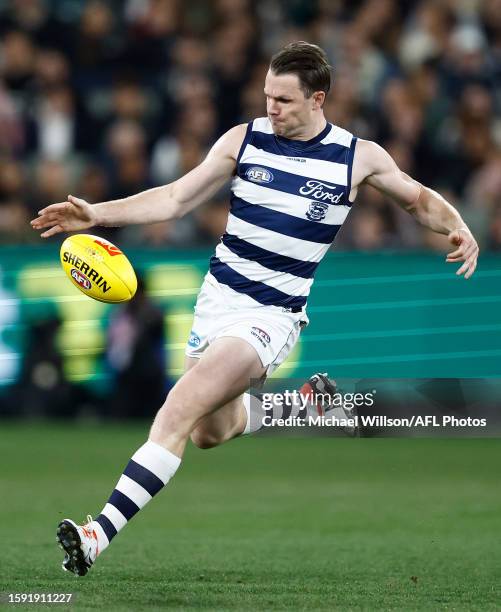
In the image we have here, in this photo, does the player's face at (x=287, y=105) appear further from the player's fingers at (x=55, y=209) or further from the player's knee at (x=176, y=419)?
the player's knee at (x=176, y=419)

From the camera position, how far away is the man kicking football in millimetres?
6109

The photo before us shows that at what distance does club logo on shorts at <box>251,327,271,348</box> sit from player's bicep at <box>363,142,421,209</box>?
89 cm

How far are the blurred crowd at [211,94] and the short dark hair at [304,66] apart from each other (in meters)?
5.92

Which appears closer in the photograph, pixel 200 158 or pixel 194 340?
pixel 194 340

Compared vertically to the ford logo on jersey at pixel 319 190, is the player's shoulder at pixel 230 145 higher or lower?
higher

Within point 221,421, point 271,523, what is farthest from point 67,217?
point 271,523

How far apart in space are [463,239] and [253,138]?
1081 millimetres

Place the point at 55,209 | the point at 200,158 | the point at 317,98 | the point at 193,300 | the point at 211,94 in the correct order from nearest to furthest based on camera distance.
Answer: the point at 55,209 < the point at 317,98 < the point at 193,300 < the point at 200,158 < the point at 211,94

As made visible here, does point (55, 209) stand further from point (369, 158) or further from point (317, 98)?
point (369, 158)

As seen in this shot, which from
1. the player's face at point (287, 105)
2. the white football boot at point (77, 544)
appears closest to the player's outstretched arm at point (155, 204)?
the player's face at point (287, 105)

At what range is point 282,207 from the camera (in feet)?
20.5

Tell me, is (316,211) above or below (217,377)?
above

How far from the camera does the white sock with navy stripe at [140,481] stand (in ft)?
18.7

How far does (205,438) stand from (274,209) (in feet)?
4.09
